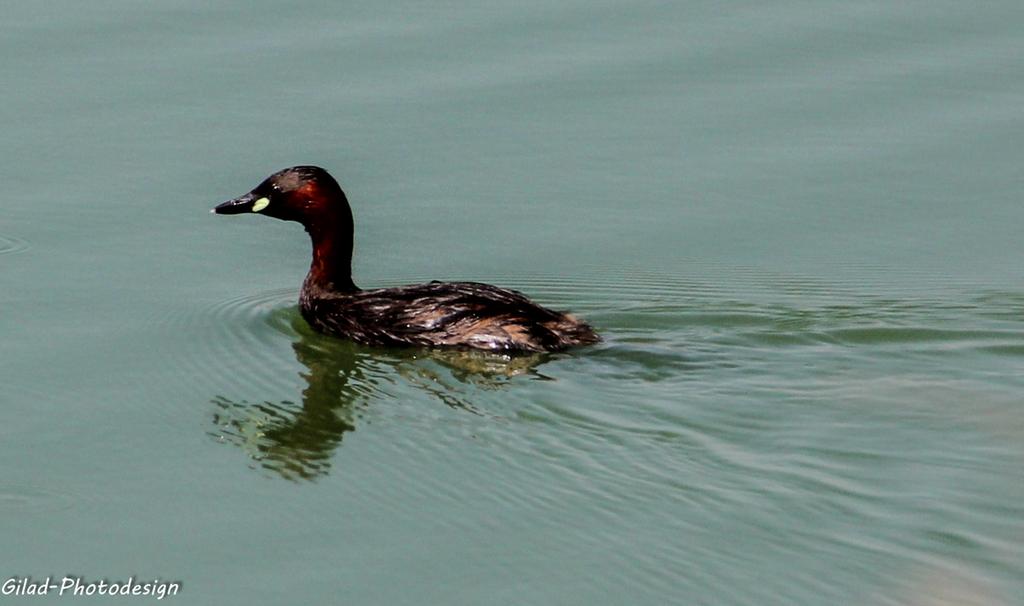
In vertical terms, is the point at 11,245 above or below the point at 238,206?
below

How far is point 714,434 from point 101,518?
3.06 metres

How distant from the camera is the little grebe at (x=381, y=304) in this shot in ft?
37.3

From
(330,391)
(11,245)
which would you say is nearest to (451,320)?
(330,391)

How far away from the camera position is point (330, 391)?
1091cm

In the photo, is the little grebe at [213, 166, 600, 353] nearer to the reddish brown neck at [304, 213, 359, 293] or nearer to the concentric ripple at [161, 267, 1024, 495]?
the reddish brown neck at [304, 213, 359, 293]

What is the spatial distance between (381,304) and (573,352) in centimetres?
137

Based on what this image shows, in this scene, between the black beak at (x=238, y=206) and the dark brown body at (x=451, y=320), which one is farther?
the black beak at (x=238, y=206)

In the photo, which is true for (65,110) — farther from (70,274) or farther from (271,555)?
(271,555)

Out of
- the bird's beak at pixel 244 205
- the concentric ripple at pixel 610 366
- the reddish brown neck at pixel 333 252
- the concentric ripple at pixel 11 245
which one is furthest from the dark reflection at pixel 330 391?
the concentric ripple at pixel 11 245

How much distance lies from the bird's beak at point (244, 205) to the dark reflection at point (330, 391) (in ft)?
2.36

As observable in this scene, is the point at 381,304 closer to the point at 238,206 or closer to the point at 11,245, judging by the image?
the point at 238,206

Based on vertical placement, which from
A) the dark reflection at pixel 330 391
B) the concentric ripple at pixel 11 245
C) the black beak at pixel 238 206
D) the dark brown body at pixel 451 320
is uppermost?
the black beak at pixel 238 206

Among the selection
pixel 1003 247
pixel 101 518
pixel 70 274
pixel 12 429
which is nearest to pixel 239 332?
pixel 70 274

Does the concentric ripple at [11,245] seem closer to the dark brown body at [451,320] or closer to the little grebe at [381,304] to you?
the little grebe at [381,304]
